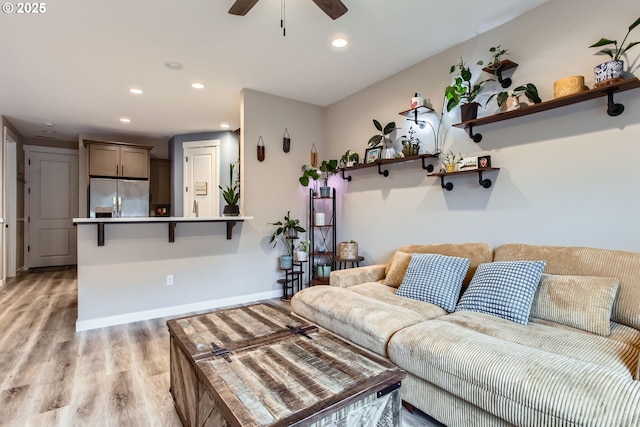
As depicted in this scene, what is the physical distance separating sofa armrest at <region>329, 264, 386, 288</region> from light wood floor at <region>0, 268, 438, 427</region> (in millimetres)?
1181

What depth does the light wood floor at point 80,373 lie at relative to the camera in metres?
1.76

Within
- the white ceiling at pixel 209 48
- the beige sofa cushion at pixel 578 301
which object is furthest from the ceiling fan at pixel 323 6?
the beige sofa cushion at pixel 578 301

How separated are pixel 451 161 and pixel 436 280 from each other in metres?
1.17

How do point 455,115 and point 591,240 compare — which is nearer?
point 591,240

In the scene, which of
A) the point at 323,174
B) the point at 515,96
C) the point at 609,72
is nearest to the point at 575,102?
the point at 609,72

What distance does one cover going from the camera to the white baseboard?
311 cm

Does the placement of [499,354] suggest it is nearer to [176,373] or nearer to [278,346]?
[278,346]

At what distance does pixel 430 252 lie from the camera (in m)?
2.78

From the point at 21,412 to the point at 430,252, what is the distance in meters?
2.91

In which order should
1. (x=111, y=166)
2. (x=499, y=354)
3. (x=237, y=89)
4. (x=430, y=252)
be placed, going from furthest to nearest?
(x=111, y=166), (x=237, y=89), (x=430, y=252), (x=499, y=354)

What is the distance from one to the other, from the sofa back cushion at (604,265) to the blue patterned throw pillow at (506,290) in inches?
5.4

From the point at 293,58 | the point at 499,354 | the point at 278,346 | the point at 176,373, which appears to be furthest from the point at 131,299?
the point at 499,354

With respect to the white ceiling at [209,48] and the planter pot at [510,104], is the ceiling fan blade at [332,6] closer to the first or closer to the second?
the white ceiling at [209,48]

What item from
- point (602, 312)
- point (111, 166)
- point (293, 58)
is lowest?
point (602, 312)
